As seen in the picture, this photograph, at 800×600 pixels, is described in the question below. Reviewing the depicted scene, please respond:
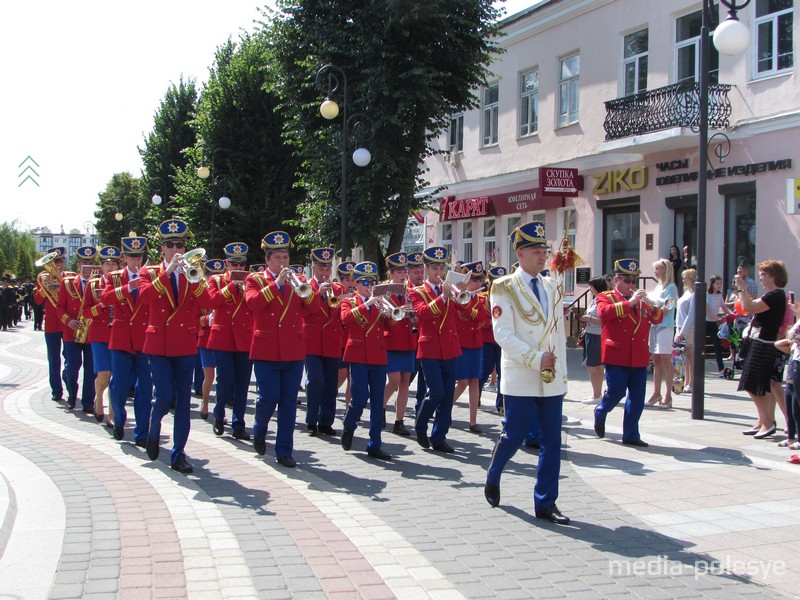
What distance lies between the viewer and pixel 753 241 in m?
19.0

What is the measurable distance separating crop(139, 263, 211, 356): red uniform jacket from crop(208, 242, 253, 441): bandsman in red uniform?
1478mm

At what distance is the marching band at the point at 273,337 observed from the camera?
26.0 ft

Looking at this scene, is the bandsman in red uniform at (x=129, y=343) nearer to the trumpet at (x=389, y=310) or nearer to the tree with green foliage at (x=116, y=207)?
the trumpet at (x=389, y=310)

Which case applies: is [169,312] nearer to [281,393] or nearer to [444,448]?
[281,393]

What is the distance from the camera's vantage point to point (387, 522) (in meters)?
6.22

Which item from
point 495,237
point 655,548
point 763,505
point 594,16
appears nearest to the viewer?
→ point 655,548

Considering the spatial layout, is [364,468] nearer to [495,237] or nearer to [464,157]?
[495,237]

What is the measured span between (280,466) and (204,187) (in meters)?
26.6

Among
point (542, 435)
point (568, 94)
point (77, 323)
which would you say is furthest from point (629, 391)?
point (568, 94)

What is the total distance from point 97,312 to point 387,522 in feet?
17.6

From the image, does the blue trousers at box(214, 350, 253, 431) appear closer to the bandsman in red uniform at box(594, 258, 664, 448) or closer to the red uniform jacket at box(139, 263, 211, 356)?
the red uniform jacket at box(139, 263, 211, 356)

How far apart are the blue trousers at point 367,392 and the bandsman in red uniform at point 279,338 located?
682 mm

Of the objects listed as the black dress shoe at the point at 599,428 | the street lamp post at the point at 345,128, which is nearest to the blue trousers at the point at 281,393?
the black dress shoe at the point at 599,428

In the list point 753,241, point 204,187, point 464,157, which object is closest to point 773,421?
point 753,241
